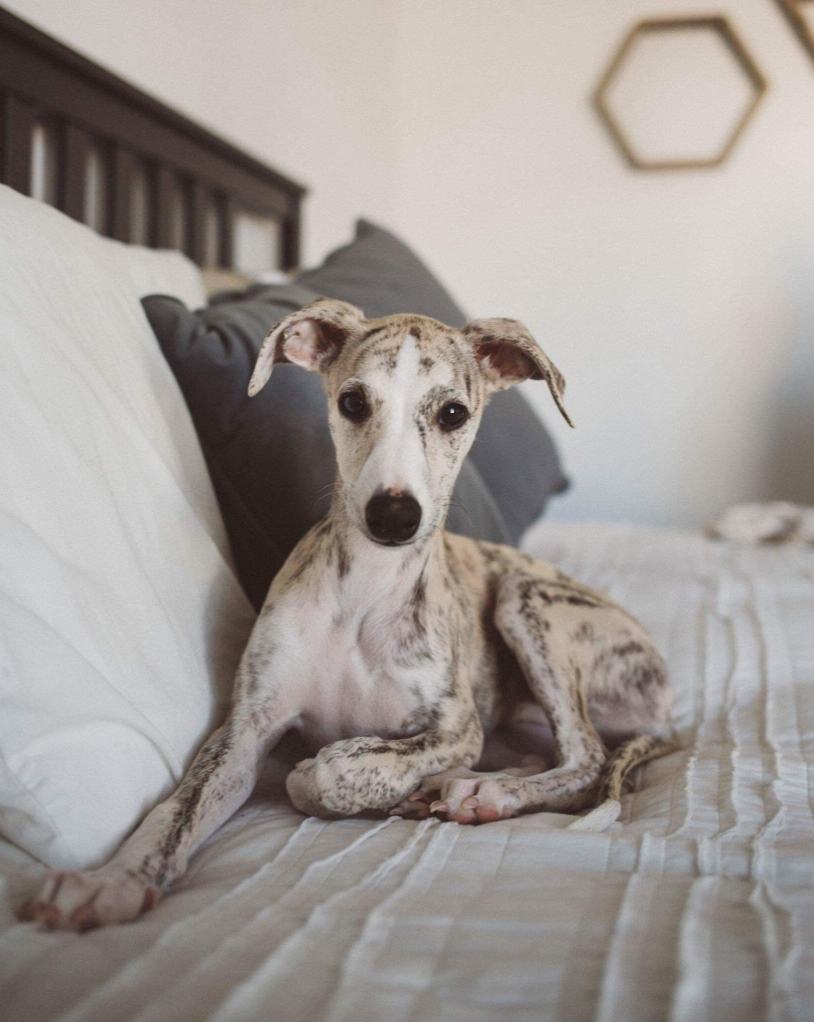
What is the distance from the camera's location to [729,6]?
3.96m

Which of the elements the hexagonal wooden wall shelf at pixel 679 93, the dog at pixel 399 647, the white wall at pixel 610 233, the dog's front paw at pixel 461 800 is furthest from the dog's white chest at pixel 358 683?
the hexagonal wooden wall shelf at pixel 679 93

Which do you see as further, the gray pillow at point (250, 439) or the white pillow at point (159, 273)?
the white pillow at point (159, 273)

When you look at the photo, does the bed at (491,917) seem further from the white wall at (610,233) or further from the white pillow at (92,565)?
the white wall at (610,233)

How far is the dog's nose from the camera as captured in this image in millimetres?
1055

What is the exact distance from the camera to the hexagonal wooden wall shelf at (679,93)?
399 centimetres

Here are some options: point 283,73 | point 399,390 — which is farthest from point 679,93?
point 399,390

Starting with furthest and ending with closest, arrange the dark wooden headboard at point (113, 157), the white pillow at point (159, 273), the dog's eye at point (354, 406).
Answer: the dark wooden headboard at point (113, 157) < the white pillow at point (159, 273) < the dog's eye at point (354, 406)

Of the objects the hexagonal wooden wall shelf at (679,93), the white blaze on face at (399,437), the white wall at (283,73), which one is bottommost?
the white blaze on face at (399,437)

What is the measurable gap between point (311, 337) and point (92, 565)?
51 cm

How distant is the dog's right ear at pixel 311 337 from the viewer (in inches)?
48.4

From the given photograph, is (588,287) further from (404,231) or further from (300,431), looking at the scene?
(300,431)

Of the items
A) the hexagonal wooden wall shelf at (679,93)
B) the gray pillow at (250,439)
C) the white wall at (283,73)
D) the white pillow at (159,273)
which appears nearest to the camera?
the gray pillow at (250,439)

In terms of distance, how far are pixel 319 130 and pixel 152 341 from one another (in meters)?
2.38

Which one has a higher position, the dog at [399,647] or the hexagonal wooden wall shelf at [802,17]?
the hexagonal wooden wall shelf at [802,17]
